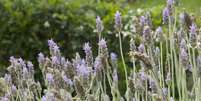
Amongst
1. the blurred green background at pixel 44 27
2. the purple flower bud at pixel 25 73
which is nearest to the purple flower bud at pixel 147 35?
the purple flower bud at pixel 25 73

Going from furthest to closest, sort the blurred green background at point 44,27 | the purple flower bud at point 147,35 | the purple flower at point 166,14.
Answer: the blurred green background at point 44,27
the purple flower at point 166,14
the purple flower bud at point 147,35

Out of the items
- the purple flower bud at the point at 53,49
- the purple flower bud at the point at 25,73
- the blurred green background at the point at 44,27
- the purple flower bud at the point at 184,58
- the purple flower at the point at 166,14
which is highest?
the blurred green background at the point at 44,27

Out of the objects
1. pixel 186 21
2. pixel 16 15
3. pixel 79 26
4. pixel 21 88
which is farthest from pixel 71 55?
pixel 186 21

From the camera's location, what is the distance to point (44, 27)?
5184 mm

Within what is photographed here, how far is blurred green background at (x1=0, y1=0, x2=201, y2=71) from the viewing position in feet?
16.7

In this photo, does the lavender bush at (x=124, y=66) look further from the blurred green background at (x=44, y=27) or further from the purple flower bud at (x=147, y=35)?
the blurred green background at (x=44, y=27)

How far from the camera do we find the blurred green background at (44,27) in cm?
508

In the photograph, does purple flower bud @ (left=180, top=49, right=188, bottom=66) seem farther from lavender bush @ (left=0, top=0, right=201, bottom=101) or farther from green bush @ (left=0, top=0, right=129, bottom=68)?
green bush @ (left=0, top=0, right=129, bottom=68)

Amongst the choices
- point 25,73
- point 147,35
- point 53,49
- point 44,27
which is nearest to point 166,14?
point 147,35

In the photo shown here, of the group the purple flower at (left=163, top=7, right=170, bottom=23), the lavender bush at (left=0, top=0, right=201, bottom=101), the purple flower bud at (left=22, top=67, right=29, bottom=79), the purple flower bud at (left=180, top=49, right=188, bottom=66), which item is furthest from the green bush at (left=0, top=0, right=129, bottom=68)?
the purple flower bud at (left=180, top=49, right=188, bottom=66)

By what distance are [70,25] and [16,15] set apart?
511mm

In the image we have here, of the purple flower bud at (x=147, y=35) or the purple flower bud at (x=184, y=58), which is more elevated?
the purple flower bud at (x=147, y=35)

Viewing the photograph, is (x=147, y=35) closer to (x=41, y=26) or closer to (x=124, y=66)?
(x=124, y=66)

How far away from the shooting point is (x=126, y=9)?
18.6ft
